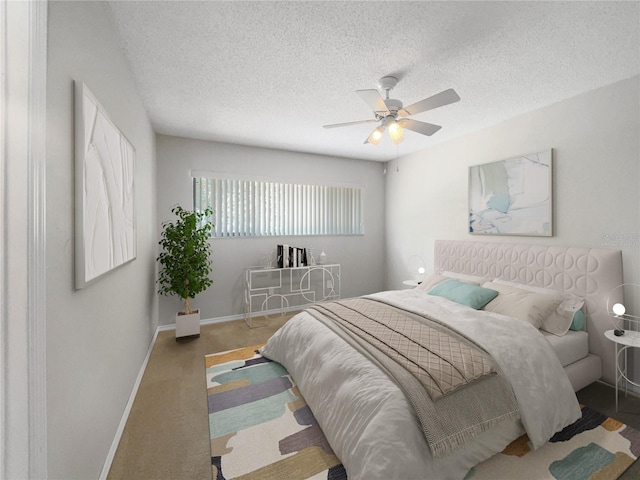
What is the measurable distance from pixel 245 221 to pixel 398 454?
3.45m

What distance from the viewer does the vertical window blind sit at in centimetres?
397

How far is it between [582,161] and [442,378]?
8.22 feet

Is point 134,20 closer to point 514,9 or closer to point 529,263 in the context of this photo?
point 514,9

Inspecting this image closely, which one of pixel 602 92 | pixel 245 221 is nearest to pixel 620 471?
pixel 602 92

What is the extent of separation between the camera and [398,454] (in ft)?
4.25

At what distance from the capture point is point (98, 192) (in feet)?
4.56

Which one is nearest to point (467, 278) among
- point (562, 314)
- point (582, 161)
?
point (562, 314)

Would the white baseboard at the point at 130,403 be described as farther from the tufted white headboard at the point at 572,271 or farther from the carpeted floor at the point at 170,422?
the tufted white headboard at the point at 572,271

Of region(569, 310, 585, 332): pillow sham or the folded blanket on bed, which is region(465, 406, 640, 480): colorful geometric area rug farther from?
region(569, 310, 585, 332): pillow sham

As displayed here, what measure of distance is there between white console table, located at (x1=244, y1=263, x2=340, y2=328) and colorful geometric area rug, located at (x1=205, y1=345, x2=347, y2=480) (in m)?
1.44

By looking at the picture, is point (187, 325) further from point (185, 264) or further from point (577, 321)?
point (577, 321)

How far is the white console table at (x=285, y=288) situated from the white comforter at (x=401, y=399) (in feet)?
5.93

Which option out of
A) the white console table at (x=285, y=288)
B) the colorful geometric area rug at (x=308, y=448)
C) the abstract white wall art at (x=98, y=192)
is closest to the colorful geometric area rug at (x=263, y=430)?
the colorful geometric area rug at (x=308, y=448)

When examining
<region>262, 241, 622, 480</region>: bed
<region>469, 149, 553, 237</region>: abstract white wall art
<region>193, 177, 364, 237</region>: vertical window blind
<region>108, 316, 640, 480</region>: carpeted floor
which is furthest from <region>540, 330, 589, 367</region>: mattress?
<region>193, 177, 364, 237</region>: vertical window blind
